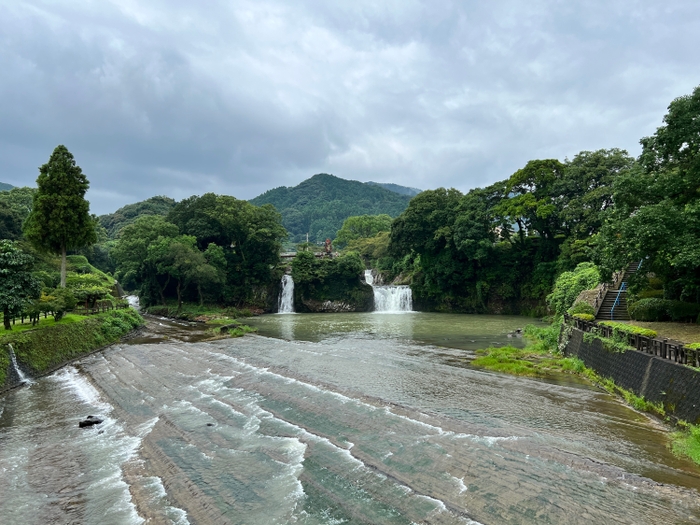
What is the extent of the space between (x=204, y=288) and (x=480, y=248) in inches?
1183

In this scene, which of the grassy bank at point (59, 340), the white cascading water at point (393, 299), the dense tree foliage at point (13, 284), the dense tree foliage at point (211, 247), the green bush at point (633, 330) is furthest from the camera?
the white cascading water at point (393, 299)

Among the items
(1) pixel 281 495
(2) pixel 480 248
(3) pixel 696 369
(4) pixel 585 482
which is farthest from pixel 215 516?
(2) pixel 480 248

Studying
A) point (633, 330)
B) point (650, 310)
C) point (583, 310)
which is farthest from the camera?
point (583, 310)

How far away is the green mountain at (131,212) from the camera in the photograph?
11144 centimetres

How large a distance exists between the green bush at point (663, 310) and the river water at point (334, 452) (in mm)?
5863

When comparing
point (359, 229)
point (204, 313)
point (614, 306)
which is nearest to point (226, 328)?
point (204, 313)

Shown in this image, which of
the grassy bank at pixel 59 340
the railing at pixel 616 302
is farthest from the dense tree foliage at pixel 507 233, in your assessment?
the grassy bank at pixel 59 340

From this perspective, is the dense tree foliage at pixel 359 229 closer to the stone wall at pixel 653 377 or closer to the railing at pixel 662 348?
the stone wall at pixel 653 377

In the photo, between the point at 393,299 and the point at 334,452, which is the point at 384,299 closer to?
the point at 393,299

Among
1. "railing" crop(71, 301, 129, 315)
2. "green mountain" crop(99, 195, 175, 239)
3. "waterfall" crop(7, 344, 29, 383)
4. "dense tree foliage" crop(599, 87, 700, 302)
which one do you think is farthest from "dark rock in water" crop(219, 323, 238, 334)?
"green mountain" crop(99, 195, 175, 239)

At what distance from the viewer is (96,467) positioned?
30.1 feet

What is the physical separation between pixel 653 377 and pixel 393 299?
1565 inches

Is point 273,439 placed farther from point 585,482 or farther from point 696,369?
point 696,369

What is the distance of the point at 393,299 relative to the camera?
51.1m
